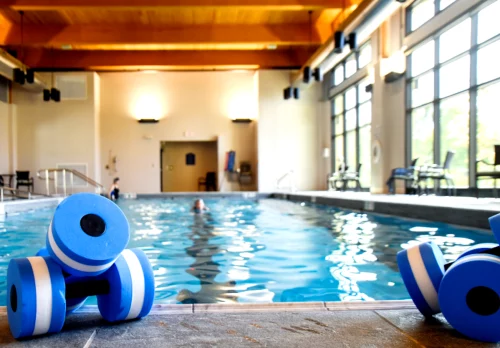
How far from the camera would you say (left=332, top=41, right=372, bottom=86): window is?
38.3ft

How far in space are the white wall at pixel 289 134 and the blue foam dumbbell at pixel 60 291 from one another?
13274 mm

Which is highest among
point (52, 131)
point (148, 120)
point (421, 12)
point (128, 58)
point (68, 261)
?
point (128, 58)

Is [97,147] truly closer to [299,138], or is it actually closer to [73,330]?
[299,138]

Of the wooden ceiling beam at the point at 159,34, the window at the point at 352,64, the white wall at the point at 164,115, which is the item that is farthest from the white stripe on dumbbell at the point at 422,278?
the white wall at the point at 164,115

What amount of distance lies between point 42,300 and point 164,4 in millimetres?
8608

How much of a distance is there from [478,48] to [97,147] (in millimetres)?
11659

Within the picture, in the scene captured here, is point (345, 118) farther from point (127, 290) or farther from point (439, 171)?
point (127, 290)

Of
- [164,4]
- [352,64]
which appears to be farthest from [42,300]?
[352,64]

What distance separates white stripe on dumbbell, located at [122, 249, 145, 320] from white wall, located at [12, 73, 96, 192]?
13899 mm

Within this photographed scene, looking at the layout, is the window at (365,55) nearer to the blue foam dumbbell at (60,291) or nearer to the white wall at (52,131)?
the white wall at (52,131)

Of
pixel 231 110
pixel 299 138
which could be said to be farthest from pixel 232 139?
pixel 299 138

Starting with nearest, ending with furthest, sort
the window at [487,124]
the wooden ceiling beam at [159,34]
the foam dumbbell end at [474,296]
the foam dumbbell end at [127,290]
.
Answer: the foam dumbbell end at [474,296]
the foam dumbbell end at [127,290]
the window at [487,124]
the wooden ceiling beam at [159,34]

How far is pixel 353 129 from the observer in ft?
42.6

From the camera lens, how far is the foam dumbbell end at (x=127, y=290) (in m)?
1.34
